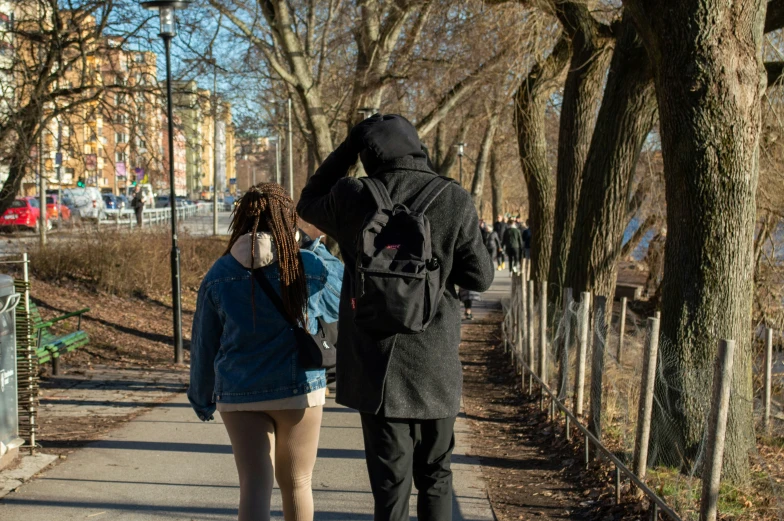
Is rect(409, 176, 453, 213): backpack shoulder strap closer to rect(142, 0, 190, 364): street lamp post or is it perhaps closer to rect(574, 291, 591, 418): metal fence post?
rect(574, 291, 591, 418): metal fence post

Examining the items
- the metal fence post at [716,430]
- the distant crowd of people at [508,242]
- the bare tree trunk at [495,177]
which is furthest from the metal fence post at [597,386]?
the bare tree trunk at [495,177]

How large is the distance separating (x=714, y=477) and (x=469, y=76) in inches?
468

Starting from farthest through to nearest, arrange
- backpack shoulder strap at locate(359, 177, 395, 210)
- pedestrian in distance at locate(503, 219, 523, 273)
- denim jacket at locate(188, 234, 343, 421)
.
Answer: pedestrian in distance at locate(503, 219, 523, 273) → denim jacket at locate(188, 234, 343, 421) → backpack shoulder strap at locate(359, 177, 395, 210)

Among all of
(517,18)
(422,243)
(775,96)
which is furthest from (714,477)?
(517,18)

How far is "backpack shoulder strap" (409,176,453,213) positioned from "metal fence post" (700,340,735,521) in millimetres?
1639

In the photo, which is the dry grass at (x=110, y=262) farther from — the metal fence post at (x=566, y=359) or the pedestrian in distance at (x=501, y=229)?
the pedestrian in distance at (x=501, y=229)

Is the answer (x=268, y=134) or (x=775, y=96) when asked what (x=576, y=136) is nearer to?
(x=775, y=96)

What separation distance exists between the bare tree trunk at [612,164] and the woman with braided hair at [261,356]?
660 centimetres

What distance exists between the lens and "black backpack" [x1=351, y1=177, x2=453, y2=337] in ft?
9.96

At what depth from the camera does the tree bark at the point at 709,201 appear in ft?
17.9

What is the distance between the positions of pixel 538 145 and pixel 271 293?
10.8 meters

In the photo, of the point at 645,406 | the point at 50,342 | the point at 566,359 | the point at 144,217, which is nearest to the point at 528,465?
the point at 566,359

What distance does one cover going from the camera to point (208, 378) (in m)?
3.52

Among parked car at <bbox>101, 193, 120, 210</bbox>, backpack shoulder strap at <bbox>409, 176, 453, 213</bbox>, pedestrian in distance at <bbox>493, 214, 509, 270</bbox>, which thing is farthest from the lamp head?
parked car at <bbox>101, 193, 120, 210</bbox>
